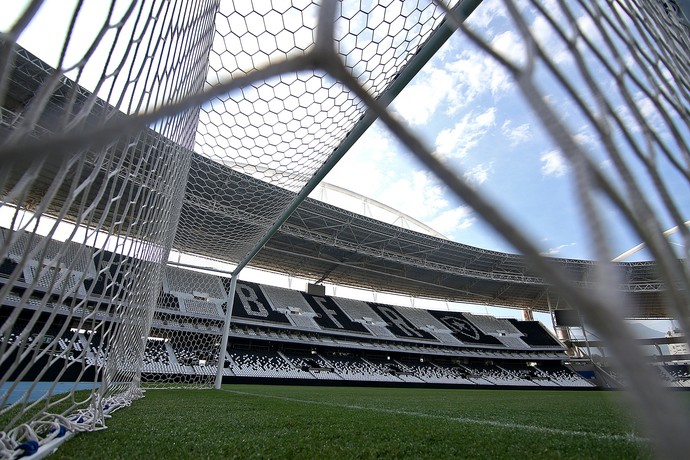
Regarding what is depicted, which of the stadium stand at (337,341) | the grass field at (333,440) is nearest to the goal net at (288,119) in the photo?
the grass field at (333,440)

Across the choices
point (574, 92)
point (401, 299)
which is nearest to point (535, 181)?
point (574, 92)

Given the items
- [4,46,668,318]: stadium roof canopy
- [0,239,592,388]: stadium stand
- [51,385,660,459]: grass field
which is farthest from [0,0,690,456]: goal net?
[0,239,592,388]: stadium stand

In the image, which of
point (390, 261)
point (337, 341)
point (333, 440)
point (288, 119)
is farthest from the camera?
point (390, 261)

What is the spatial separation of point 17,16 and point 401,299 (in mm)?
29591

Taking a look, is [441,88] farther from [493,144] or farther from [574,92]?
[574,92]

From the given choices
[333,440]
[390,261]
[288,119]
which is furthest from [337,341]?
[333,440]

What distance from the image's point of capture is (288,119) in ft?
12.8

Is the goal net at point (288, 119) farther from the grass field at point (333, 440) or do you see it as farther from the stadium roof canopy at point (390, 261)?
the stadium roof canopy at point (390, 261)

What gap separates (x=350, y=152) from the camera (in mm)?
3578

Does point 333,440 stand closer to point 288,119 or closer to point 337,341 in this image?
point 288,119

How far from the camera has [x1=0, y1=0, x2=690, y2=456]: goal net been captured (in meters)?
0.50

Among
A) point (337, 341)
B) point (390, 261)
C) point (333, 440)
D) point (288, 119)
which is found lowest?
point (333, 440)

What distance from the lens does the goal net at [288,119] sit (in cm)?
50

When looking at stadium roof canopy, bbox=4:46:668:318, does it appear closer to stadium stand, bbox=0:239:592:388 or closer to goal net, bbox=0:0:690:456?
stadium stand, bbox=0:239:592:388
